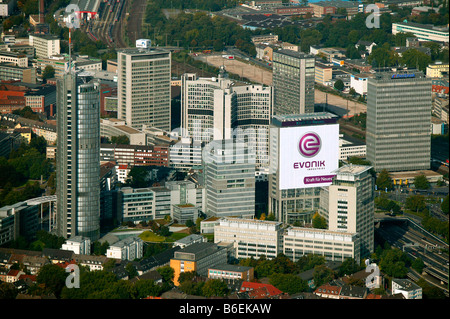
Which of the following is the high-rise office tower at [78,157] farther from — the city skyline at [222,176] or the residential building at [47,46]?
the residential building at [47,46]

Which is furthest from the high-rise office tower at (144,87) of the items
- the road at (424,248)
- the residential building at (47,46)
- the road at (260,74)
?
the road at (424,248)

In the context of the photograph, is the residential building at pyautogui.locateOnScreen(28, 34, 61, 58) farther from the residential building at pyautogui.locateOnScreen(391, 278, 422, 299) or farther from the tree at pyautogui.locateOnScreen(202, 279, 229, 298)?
the residential building at pyautogui.locateOnScreen(391, 278, 422, 299)

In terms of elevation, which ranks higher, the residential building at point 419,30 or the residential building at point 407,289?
the residential building at point 419,30

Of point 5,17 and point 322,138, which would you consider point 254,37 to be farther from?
point 322,138

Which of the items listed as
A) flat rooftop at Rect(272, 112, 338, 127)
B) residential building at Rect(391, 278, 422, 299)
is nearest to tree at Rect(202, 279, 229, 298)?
residential building at Rect(391, 278, 422, 299)

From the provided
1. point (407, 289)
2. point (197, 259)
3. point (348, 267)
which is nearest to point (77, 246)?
point (197, 259)
